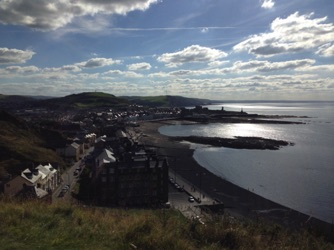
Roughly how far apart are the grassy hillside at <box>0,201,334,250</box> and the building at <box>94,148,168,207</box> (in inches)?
880

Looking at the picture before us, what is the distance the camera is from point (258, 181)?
42719 millimetres

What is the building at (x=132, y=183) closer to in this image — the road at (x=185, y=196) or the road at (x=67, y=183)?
the road at (x=185, y=196)

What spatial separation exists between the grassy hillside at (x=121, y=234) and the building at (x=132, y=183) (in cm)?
2235

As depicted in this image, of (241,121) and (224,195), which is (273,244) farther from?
(241,121)

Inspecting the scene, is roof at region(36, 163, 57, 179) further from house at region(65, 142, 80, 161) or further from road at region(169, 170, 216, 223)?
house at region(65, 142, 80, 161)

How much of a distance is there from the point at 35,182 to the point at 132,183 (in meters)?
8.76

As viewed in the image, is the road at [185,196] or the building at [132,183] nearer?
the road at [185,196]

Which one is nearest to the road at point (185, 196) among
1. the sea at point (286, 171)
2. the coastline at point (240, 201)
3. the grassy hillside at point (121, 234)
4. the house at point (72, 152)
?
the coastline at point (240, 201)

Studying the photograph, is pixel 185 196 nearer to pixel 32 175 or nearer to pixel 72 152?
pixel 32 175

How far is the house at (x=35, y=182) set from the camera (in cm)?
2795

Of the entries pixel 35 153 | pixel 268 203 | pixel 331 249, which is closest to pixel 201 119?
pixel 35 153

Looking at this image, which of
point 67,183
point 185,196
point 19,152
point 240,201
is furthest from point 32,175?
point 240,201

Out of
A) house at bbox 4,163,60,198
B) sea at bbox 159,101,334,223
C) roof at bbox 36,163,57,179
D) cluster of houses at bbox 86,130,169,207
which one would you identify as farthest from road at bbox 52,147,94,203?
sea at bbox 159,101,334,223

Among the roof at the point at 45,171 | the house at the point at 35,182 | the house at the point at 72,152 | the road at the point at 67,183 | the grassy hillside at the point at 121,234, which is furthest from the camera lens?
the house at the point at 72,152
